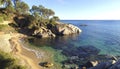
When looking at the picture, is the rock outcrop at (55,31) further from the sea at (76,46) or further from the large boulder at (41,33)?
the sea at (76,46)

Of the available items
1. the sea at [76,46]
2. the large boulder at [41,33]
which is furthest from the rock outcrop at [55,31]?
the sea at [76,46]

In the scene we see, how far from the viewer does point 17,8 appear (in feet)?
298

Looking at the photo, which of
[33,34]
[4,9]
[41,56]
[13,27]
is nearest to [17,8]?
[4,9]

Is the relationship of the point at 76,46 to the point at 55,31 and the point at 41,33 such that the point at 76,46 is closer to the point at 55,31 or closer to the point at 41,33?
the point at 41,33

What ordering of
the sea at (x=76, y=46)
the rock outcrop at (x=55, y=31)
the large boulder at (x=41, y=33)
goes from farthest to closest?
the rock outcrop at (x=55, y=31) → the large boulder at (x=41, y=33) → the sea at (x=76, y=46)

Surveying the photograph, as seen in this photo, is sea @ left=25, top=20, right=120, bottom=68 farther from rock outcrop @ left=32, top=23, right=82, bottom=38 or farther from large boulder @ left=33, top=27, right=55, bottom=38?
rock outcrop @ left=32, top=23, right=82, bottom=38

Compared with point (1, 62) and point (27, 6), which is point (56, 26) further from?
point (1, 62)

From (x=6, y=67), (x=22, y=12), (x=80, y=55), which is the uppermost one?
(x=22, y=12)

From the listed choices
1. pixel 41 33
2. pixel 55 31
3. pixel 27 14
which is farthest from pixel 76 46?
pixel 27 14

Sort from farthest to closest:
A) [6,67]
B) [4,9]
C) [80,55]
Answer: [4,9]
[80,55]
[6,67]

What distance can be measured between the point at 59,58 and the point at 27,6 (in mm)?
61657

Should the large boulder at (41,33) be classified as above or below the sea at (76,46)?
above

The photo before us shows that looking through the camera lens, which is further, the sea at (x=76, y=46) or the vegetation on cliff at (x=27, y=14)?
the vegetation on cliff at (x=27, y=14)

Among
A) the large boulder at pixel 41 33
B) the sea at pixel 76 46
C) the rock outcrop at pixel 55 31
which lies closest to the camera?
the sea at pixel 76 46
